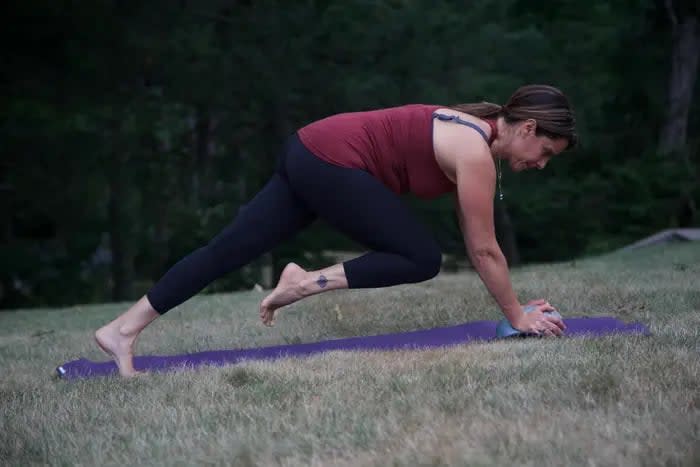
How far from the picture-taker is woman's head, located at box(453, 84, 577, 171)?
3.61m

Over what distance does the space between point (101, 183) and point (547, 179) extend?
7.37 metres

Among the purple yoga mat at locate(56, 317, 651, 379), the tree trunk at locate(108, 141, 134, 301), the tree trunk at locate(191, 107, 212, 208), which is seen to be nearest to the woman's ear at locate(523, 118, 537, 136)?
the purple yoga mat at locate(56, 317, 651, 379)

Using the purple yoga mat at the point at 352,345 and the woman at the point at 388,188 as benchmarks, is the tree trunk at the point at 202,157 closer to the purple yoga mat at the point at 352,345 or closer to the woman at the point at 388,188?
the purple yoga mat at the point at 352,345

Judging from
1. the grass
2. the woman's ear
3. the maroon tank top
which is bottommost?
the grass

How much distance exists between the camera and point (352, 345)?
4.25 metres

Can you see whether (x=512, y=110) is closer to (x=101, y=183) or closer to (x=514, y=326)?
(x=514, y=326)

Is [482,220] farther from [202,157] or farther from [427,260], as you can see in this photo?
[202,157]

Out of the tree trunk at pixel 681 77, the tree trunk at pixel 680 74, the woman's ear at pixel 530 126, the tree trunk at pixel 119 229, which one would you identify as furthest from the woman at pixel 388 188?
the tree trunk at pixel 681 77

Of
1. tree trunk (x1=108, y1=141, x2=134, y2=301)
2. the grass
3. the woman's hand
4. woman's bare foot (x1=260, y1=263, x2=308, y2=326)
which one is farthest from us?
tree trunk (x1=108, y1=141, x2=134, y2=301)

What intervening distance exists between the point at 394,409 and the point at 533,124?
1.36 metres

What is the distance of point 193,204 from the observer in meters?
16.1

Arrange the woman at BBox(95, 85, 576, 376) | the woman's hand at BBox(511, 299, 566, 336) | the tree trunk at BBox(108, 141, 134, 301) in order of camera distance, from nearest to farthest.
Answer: the woman at BBox(95, 85, 576, 376) < the woman's hand at BBox(511, 299, 566, 336) < the tree trunk at BBox(108, 141, 134, 301)

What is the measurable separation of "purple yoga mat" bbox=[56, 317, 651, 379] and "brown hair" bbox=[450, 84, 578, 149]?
2.92 feet

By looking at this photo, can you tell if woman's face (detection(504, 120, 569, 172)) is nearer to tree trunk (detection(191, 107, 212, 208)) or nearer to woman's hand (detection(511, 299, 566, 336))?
woman's hand (detection(511, 299, 566, 336))
